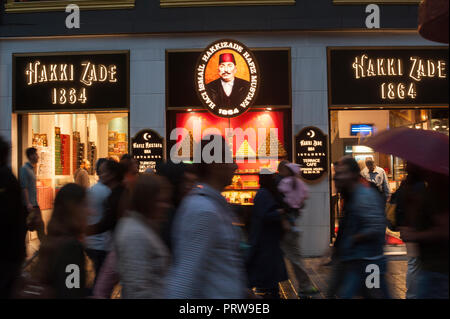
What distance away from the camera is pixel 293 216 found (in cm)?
755

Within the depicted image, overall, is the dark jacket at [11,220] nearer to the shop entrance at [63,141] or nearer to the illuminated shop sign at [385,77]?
the shop entrance at [63,141]

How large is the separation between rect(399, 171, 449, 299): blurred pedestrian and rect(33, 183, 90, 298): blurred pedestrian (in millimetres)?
2717

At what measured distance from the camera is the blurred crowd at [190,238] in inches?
113

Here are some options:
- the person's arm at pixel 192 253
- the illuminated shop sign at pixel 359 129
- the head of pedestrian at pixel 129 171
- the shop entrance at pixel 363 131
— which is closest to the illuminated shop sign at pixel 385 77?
the shop entrance at pixel 363 131

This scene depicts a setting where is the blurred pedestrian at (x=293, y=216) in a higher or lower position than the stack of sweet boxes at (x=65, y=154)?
lower

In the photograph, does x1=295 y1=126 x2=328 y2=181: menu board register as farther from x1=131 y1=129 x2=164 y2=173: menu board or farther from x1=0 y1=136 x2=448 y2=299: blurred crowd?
x1=0 y1=136 x2=448 y2=299: blurred crowd

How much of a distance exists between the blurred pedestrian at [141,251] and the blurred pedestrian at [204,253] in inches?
10.0

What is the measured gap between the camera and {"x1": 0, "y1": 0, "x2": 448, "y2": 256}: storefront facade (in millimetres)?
10984

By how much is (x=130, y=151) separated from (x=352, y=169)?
698 centimetres

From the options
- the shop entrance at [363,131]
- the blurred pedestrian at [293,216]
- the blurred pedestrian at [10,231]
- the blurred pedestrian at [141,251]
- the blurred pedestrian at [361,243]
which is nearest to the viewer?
the blurred pedestrian at [141,251]

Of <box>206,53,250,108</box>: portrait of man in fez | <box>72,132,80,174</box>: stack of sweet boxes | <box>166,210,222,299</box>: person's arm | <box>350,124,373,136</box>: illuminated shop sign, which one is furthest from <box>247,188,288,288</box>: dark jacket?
<box>350,124,373,136</box>: illuminated shop sign

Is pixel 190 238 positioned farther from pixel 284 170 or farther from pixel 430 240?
pixel 284 170

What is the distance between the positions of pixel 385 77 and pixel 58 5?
8.18m

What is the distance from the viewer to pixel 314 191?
35.8 ft
